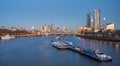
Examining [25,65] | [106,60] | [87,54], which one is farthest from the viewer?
[87,54]

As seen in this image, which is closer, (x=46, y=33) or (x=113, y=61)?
(x=113, y=61)

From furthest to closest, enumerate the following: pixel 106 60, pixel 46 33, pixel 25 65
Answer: pixel 46 33 → pixel 106 60 → pixel 25 65

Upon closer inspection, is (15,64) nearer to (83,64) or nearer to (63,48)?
(83,64)

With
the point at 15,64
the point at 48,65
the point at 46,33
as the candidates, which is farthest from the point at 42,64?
the point at 46,33

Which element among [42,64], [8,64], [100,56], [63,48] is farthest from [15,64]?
[63,48]

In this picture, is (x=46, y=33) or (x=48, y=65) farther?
→ (x=46, y=33)

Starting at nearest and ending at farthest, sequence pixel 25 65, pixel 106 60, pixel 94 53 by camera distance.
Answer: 1. pixel 25 65
2. pixel 106 60
3. pixel 94 53

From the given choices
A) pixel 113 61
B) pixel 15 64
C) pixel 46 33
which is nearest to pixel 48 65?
pixel 15 64

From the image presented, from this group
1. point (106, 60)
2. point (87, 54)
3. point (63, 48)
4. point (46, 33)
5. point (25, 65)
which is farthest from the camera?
point (46, 33)

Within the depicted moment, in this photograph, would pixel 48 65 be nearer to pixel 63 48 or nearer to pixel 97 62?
pixel 97 62
